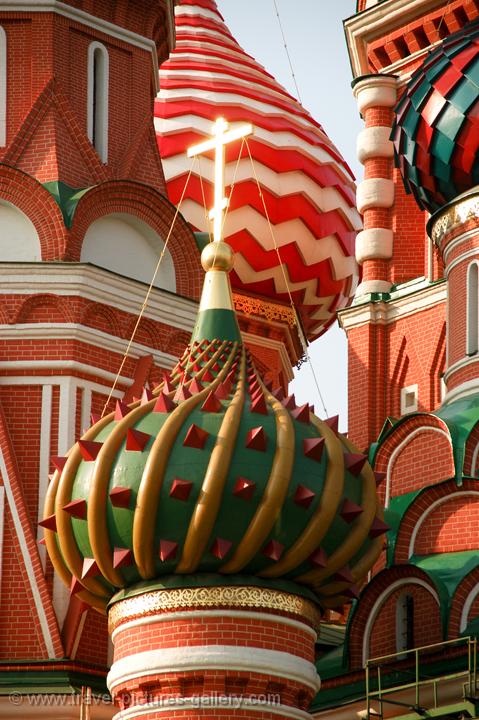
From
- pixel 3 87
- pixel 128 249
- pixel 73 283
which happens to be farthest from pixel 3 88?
pixel 73 283

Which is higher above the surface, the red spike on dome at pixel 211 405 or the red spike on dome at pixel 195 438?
the red spike on dome at pixel 211 405

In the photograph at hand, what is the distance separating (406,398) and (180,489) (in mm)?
6746

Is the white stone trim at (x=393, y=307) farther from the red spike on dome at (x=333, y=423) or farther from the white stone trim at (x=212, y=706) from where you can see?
the white stone trim at (x=212, y=706)

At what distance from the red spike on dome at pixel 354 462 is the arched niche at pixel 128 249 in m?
4.24

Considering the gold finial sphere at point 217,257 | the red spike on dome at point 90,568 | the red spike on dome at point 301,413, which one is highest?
the gold finial sphere at point 217,257

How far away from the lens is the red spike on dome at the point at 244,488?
19219 mm

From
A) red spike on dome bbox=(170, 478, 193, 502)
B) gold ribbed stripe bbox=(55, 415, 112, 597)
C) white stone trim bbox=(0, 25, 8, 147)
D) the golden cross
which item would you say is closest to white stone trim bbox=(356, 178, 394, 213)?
white stone trim bbox=(0, 25, 8, 147)

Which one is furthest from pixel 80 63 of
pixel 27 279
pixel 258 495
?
A: pixel 258 495

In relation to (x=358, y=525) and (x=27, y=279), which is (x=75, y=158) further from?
(x=358, y=525)

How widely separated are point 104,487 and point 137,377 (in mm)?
3675

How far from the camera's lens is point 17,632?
21.7m

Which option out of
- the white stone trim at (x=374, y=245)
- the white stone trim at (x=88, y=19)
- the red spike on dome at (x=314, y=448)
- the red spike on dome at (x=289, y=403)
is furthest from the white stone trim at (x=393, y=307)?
the red spike on dome at (x=314, y=448)

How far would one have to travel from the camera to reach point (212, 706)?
19.1 meters

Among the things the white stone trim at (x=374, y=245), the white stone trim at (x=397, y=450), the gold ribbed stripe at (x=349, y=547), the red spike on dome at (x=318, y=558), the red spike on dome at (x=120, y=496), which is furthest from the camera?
the white stone trim at (x=374, y=245)
